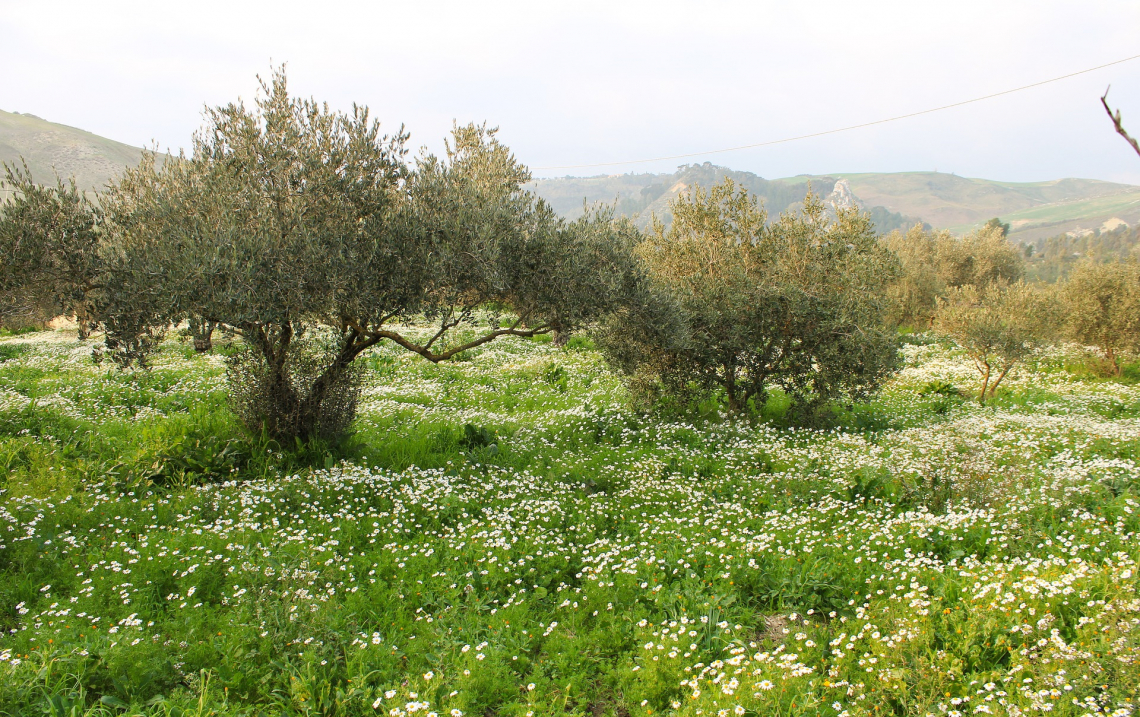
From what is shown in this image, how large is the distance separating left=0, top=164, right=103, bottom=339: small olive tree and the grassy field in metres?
2.64

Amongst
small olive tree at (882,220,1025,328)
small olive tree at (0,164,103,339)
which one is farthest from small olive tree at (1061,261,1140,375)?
small olive tree at (0,164,103,339)

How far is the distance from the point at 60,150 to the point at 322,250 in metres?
238

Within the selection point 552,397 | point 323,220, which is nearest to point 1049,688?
point 323,220

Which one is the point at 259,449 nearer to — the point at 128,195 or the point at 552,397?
the point at 128,195

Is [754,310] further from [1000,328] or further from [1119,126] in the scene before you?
[1119,126]

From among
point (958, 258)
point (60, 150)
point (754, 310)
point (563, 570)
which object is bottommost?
point (563, 570)

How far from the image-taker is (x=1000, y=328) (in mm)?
17484

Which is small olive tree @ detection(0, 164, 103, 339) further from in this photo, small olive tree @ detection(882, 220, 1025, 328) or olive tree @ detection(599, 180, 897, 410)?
small olive tree @ detection(882, 220, 1025, 328)

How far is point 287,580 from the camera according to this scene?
6.18 metres

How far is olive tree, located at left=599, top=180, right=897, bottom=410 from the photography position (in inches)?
514

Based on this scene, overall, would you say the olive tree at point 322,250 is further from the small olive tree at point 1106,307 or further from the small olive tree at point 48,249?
the small olive tree at point 1106,307

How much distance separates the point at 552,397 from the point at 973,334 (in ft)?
43.1

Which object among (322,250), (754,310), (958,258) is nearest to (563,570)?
(322,250)

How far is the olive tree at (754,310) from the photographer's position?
42.9 feet
